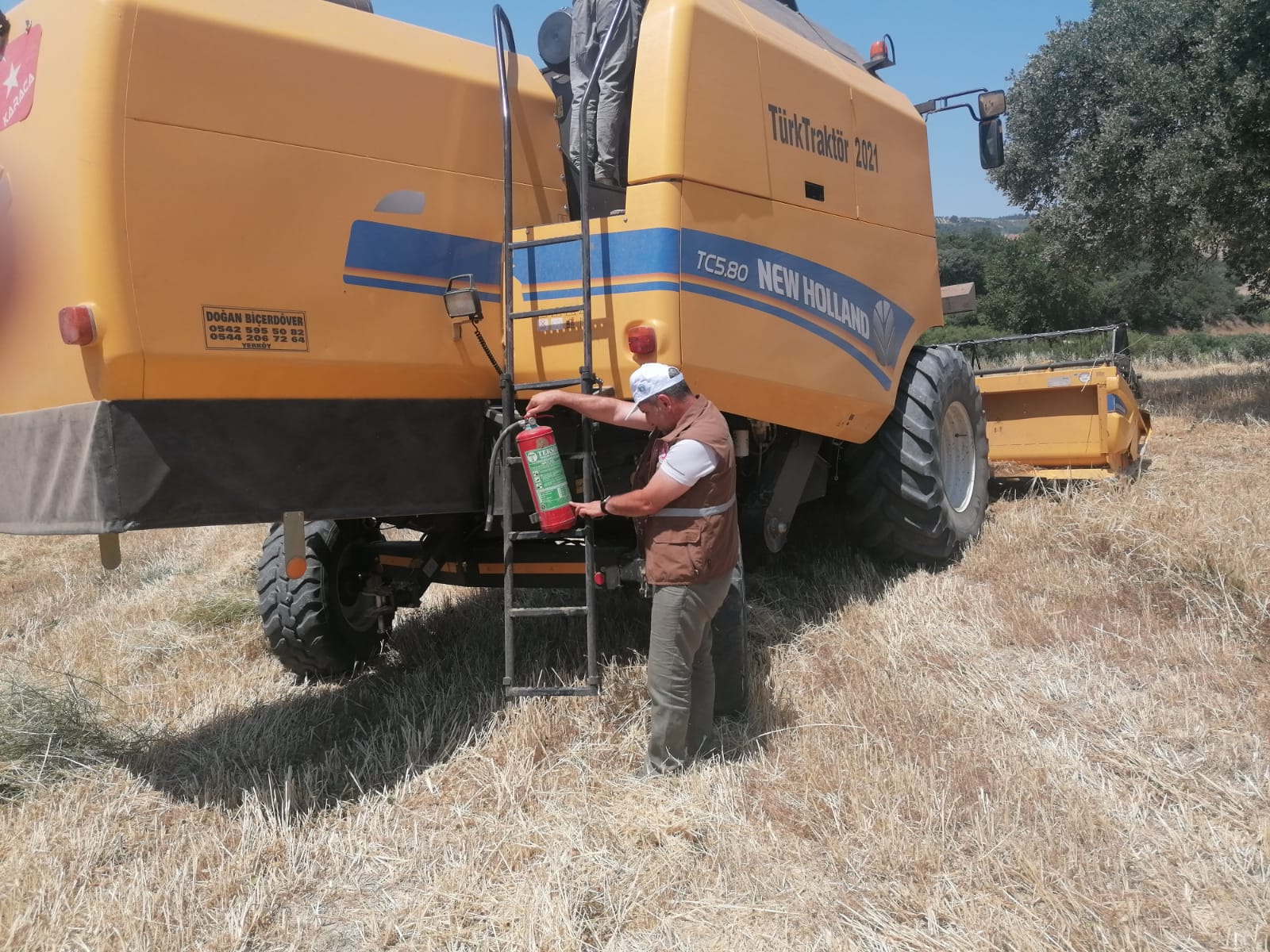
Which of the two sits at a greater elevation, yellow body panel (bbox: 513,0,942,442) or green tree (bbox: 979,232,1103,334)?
green tree (bbox: 979,232,1103,334)

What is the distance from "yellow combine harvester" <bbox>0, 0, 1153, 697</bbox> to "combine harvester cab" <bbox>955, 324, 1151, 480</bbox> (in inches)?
91.4

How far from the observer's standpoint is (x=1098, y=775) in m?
3.23

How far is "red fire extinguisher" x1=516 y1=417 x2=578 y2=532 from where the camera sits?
3.76 metres

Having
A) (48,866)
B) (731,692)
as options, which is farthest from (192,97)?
(731,692)

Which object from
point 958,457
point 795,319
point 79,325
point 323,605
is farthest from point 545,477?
point 958,457

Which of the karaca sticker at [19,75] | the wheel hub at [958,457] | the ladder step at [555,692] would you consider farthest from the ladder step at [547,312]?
the wheel hub at [958,457]

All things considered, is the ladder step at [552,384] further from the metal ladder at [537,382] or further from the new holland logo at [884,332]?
the new holland logo at [884,332]

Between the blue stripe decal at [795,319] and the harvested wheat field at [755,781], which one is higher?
the blue stripe decal at [795,319]

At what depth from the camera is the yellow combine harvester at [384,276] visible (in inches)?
127

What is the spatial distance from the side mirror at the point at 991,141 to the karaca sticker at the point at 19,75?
4.88 meters

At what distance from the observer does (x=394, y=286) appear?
3.75m

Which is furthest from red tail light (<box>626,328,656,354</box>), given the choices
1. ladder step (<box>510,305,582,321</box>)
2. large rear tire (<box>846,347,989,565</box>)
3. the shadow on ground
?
→ large rear tire (<box>846,347,989,565</box>)

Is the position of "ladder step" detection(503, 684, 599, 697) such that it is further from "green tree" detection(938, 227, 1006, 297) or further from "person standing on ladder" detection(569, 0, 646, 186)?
"green tree" detection(938, 227, 1006, 297)

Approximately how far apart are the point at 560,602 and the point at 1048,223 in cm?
1039
